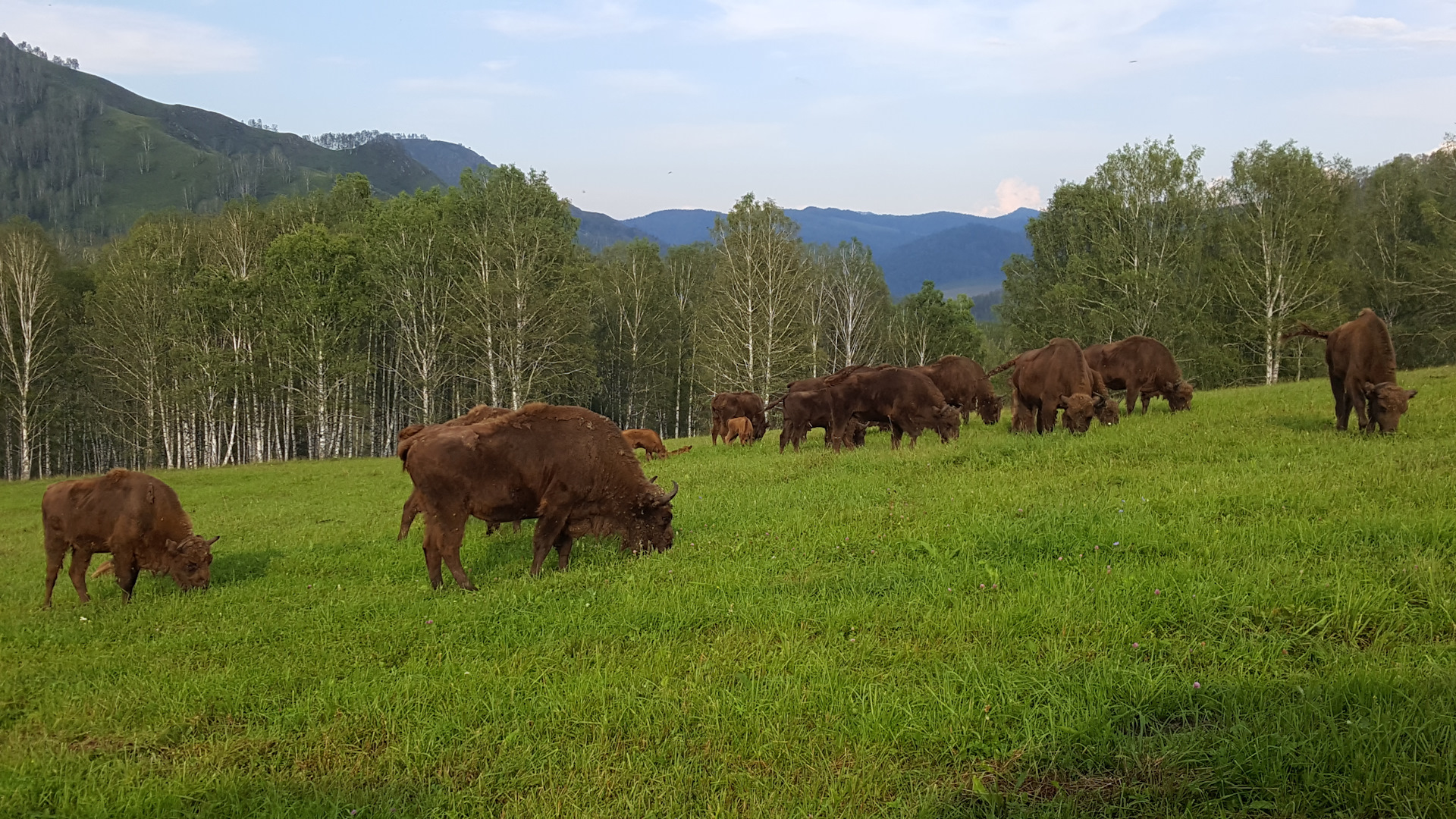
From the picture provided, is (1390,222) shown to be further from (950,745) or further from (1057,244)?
(950,745)

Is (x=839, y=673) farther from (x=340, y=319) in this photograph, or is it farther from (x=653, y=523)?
(x=340, y=319)

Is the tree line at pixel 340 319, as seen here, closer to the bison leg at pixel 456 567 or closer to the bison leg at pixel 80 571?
the bison leg at pixel 80 571

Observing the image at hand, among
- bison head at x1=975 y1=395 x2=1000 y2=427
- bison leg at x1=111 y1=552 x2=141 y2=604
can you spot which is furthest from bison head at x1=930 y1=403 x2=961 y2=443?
bison leg at x1=111 y1=552 x2=141 y2=604

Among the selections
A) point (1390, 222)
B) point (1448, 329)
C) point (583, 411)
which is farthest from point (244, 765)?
point (1390, 222)

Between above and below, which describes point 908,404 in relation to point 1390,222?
below

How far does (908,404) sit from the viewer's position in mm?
17656

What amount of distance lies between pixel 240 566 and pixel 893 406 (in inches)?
525

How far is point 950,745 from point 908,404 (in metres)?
14.1

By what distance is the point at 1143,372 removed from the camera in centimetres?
1884

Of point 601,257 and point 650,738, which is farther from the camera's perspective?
point 601,257

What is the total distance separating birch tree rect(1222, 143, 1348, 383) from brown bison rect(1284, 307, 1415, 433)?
28541 mm

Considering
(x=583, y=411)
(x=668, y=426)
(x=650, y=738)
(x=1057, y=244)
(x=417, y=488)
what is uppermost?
(x=1057, y=244)

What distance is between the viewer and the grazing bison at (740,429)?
81.3 ft

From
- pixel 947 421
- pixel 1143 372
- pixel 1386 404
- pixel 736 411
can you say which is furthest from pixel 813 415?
pixel 1386 404
